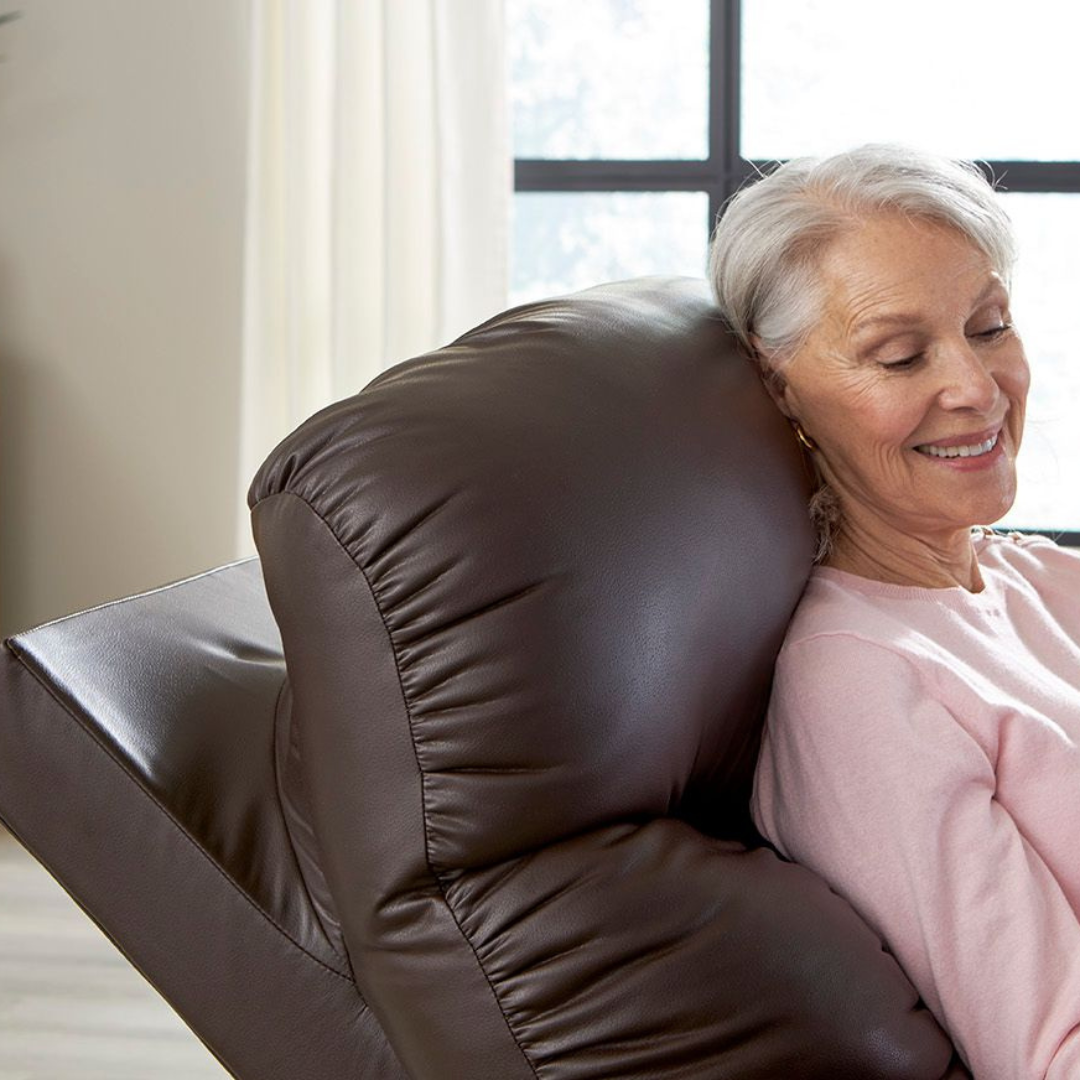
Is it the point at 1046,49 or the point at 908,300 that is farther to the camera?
the point at 1046,49

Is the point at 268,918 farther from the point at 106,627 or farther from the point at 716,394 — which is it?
the point at 716,394

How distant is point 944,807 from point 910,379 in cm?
41

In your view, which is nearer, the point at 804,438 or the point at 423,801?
the point at 423,801

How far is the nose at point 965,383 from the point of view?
4.35ft

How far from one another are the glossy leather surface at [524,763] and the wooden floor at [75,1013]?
133 centimetres

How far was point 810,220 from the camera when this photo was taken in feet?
4.40

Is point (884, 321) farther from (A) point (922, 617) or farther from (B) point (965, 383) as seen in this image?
(A) point (922, 617)

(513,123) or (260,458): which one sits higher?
(513,123)

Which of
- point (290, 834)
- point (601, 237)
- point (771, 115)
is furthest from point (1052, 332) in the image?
point (290, 834)

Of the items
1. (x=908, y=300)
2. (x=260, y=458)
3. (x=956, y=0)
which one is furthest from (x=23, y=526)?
(x=908, y=300)

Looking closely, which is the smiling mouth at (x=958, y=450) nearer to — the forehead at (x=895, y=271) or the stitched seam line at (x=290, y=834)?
the forehead at (x=895, y=271)

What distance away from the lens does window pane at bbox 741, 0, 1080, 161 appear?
333 cm

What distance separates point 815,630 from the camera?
1210 millimetres

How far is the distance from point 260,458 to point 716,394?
7.07 ft
